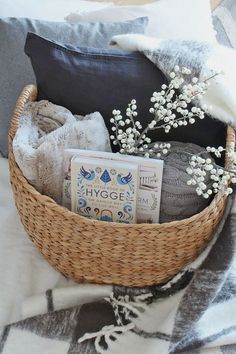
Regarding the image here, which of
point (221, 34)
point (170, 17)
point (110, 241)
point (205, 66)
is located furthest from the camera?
point (221, 34)

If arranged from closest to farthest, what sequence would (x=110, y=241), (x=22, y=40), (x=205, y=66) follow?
(x=110, y=241), (x=205, y=66), (x=22, y=40)

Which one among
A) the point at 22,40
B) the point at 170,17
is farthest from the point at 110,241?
the point at 170,17

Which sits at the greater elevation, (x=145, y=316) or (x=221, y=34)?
(x=221, y=34)

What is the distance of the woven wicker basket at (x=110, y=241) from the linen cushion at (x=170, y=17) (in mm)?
400

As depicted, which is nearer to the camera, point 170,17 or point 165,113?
point 165,113

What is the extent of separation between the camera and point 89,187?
2.88 feet

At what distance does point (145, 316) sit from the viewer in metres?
0.93

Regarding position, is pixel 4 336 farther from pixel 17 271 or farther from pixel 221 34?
pixel 221 34

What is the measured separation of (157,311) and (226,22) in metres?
1.02

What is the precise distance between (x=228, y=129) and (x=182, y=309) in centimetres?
36

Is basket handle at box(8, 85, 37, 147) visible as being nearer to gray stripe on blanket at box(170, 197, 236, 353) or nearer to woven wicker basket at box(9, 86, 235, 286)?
woven wicker basket at box(9, 86, 235, 286)

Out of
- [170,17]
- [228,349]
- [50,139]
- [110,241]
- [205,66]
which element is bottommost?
[228,349]

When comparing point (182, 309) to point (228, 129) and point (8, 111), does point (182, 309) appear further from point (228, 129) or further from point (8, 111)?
point (8, 111)

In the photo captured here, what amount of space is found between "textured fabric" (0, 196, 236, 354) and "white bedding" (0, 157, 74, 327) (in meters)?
0.04
